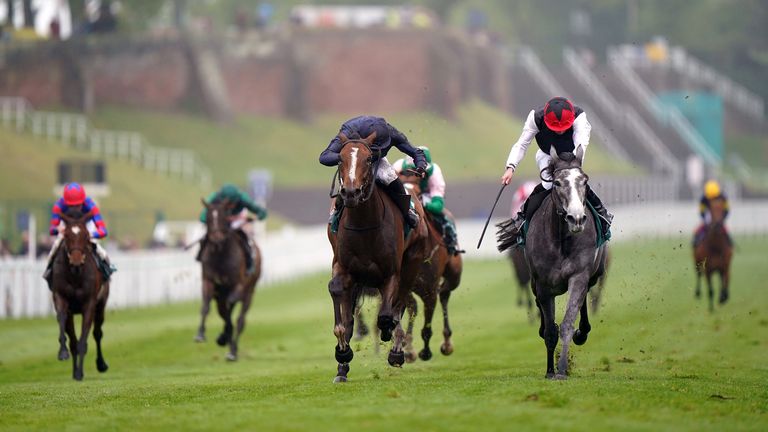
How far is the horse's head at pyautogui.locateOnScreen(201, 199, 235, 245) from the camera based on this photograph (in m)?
25.0

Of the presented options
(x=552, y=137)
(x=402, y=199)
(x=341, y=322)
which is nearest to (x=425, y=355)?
(x=402, y=199)

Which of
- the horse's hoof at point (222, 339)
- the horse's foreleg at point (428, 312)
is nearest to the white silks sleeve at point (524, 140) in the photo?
the horse's foreleg at point (428, 312)

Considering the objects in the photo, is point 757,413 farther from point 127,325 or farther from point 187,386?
point 127,325

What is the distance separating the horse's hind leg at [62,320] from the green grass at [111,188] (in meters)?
27.2

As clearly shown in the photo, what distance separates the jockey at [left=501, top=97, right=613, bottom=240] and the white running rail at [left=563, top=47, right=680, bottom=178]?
249ft

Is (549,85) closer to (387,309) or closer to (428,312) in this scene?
(428,312)

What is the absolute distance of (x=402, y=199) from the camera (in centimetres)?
1747

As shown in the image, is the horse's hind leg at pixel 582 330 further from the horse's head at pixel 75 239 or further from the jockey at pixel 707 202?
the jockey at pixel 707 202

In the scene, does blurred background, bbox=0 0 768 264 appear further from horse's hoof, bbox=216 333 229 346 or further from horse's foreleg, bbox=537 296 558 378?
horse's foreleg, bbox=537 296 558 378

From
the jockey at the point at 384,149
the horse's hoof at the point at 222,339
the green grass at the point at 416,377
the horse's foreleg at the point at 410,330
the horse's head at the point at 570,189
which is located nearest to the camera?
the green grass at the point at 416,377

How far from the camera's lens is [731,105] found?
10731cm

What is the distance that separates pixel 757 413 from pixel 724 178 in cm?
8008

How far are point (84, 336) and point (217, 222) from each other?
4.74m

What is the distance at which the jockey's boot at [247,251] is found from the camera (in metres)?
25.6
